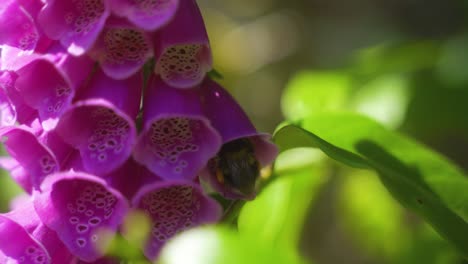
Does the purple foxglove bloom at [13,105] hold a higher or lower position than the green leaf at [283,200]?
higher

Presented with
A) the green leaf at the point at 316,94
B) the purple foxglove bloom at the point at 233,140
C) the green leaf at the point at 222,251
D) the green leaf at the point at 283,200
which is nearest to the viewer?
the green leaf at the point at 222,251

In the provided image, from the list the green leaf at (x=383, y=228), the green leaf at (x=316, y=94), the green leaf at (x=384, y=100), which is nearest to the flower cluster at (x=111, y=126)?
the green leaf at (x=383, y=228)

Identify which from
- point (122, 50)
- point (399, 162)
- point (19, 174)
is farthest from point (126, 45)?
point (399, 162)

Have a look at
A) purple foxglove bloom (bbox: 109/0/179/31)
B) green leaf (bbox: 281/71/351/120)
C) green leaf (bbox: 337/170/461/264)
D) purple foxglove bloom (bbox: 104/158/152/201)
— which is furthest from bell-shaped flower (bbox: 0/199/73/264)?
green leaf (bbox: 281/71/351/120)

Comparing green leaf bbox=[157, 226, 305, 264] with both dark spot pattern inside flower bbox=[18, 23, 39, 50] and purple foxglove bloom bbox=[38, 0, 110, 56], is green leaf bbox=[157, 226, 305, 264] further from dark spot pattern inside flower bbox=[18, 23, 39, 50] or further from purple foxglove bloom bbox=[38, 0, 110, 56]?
dark spot pattern inside flower bbox=[18, 23, 39, 50]

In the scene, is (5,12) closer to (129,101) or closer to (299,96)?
(129,101)

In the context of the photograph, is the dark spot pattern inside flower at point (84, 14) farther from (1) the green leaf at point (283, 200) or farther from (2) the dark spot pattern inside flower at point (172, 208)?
(1) the green leaf at point (283, 200)

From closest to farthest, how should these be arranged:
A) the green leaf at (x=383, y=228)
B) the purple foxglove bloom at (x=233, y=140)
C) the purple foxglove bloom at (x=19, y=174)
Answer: the purple foxglove bloom at (x=233, y=140), the purple foxglove bloom at (x=19, y=174), the green leaf at (x=383, y=228)
